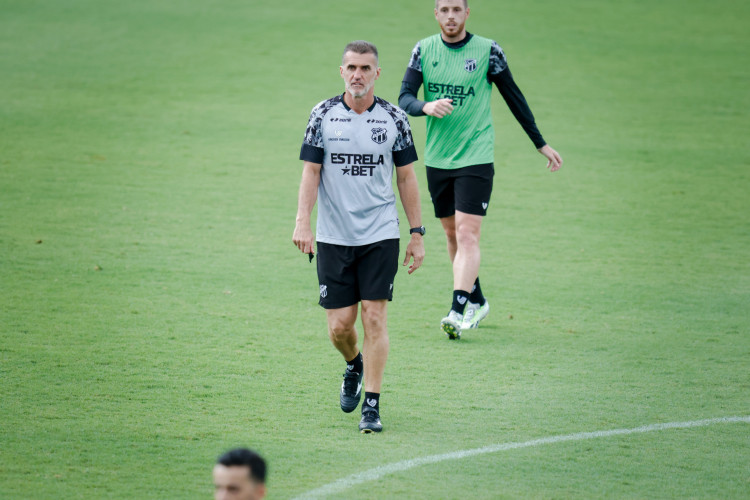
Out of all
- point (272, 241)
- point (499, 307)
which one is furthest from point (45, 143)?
point (499, 307)

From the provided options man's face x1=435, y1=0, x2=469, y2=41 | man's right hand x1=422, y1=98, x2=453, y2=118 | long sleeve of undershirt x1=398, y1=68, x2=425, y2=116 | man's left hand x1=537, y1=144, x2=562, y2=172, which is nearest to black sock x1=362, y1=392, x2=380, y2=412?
man's right hand x1=422, y1=98, x2=453, y2=118

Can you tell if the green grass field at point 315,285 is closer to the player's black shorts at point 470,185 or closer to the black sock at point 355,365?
the black sock at point 355,365

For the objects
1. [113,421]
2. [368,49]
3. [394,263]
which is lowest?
[113,421]

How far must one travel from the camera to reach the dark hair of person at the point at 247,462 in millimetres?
3258

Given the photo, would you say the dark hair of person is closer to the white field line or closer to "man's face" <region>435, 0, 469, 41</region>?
the white field line

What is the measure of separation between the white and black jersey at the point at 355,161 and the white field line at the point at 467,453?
4.48ft

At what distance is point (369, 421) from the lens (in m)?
5.77

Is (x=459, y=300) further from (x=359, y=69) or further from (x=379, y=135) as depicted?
(x=359, y=69)

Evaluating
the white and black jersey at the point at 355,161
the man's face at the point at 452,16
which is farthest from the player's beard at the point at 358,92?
the man's face at the point at 452,16

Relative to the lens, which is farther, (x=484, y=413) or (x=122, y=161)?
(x=122, y=161)

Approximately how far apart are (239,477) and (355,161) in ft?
9.48

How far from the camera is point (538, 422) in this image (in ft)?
19.7

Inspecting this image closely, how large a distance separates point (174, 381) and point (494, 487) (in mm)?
2587

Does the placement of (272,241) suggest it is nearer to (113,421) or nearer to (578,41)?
(113,421)
